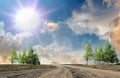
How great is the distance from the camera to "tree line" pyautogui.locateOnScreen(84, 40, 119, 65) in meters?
110

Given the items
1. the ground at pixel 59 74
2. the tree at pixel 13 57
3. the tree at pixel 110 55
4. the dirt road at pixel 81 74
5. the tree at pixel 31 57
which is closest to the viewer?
the dirt road at pixel 81 74

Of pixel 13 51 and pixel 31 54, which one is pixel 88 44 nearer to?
pixel 31 54

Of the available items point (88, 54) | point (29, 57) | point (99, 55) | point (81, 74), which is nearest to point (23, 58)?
point (29, 57)

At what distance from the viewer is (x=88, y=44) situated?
123 metres

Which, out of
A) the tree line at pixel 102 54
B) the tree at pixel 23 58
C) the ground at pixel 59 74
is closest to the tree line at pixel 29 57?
the tree at pixel 23 58

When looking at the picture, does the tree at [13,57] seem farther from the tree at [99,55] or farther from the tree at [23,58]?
the tree at [99,55]

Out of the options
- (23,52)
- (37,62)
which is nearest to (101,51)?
(37,62)

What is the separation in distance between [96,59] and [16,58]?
5201cm

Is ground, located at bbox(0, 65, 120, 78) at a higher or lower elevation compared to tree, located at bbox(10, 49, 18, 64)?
lower

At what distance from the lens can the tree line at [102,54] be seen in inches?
4341

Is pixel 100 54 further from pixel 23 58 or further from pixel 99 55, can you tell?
pixel 23 58

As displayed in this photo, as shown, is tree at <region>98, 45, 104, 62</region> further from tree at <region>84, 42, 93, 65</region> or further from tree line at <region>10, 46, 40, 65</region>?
tree line at <region>10, 46, 40, 65</region>

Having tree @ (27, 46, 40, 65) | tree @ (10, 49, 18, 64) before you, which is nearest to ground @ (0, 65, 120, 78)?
tree @ (27, 46, 40, 65)

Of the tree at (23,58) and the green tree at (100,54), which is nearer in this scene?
the green tree at (100,54)
